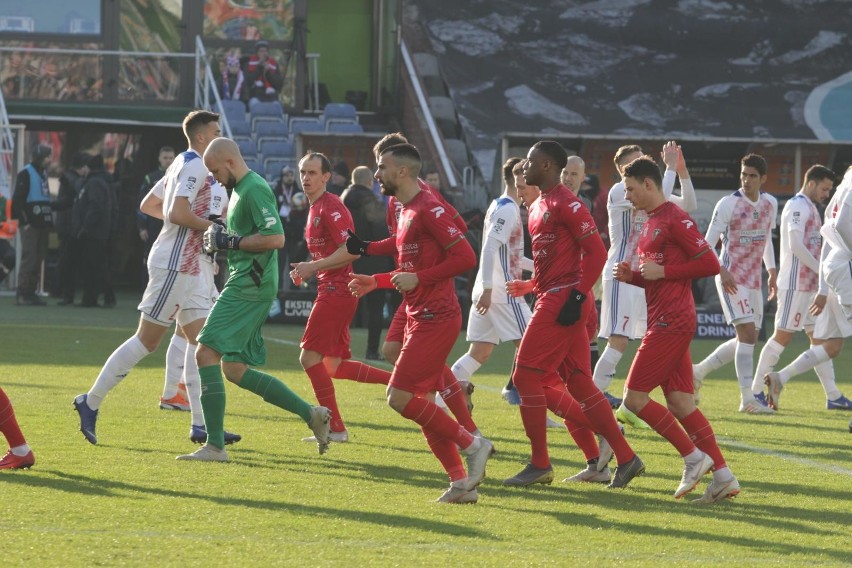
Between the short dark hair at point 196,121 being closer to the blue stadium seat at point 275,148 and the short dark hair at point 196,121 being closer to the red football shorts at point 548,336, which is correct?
the red football shorts at point 548,336

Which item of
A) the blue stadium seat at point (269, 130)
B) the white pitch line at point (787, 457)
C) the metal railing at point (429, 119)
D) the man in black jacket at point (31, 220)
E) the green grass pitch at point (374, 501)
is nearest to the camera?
the green grass pitch at point (374, 501)

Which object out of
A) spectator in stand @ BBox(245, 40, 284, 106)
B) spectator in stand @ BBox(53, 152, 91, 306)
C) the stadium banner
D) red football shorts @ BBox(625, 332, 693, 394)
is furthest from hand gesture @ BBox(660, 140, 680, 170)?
spectator in stand @ BBox(245, 40, 284, 106)

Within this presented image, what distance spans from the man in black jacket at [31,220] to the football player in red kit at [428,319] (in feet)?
50.5

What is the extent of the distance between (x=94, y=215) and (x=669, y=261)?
1537 centimetres

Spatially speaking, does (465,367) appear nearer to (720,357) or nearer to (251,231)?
(720,357)

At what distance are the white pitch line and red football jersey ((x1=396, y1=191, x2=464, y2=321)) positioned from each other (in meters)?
3.02

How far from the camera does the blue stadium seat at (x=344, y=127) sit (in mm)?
26766

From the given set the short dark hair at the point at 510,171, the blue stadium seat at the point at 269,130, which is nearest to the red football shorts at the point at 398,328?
the short dark hair at the point at 510,171

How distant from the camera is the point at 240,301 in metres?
9.05

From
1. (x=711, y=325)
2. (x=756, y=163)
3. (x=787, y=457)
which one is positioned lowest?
(x=711, y=325)

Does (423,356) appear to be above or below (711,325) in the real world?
above

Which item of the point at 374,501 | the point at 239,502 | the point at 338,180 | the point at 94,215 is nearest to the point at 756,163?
the point at 374,501

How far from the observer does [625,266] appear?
7977 millimetres

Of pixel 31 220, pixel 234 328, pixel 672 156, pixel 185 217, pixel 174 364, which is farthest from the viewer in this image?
pixel 31 220
